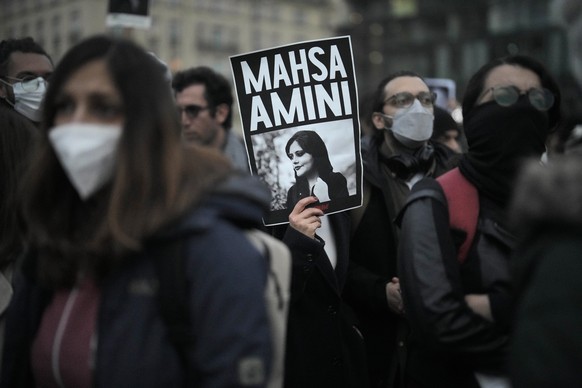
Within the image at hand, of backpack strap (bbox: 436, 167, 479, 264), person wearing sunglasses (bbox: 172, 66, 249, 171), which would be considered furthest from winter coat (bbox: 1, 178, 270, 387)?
person wearing sunglasses (bbox: 172, 66, 249, 171)

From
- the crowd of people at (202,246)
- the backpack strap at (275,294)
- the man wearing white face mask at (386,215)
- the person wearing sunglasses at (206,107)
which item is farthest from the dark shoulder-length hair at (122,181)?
the person wearing sunglasses at (206,107)

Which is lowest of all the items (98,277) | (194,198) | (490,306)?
(490,306)

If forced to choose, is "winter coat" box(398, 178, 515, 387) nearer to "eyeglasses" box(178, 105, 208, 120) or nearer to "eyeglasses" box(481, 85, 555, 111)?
"eyeglasses" box(481, 85, 555, 111)

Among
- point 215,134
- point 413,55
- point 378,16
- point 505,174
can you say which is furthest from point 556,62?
point 505,174

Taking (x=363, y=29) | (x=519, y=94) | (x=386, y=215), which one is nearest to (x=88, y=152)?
(x=519, y=94)

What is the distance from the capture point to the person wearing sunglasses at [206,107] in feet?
18.3

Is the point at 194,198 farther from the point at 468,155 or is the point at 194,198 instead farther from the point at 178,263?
the point at 468,155

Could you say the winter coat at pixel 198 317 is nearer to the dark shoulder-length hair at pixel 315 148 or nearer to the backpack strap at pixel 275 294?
the backpack strap at pixel 275 294

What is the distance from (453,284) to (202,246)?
0.96 m

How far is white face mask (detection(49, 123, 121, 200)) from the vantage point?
206 cm

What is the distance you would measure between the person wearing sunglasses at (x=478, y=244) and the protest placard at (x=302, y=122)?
Answer: 90cm

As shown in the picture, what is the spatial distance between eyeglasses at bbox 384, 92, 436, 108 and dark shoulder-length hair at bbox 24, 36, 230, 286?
90.5 inches

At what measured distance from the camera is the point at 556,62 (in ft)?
125

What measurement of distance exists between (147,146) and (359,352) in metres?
2.04
